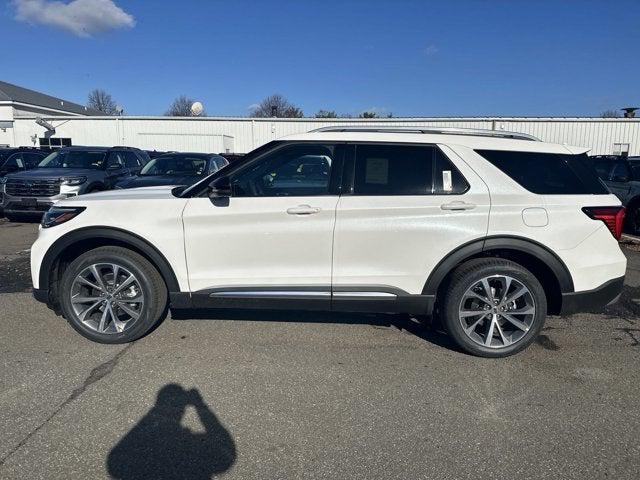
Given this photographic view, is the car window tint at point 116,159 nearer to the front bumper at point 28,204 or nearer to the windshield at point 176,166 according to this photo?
the front bumper at point 28,204

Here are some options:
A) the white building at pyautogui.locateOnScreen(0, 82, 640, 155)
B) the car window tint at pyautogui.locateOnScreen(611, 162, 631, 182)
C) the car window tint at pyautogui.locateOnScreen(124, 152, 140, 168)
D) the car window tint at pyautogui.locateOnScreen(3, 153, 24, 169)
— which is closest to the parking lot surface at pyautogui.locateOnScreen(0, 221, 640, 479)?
the car window tint at pyautogui.locateOnScreen(611, 162, 631, 182)

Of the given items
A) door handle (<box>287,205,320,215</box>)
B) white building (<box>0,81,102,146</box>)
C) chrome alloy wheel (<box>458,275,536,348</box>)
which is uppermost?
white building (<box>0,81,102,146</box>)

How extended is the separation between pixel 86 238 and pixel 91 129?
1250 inches

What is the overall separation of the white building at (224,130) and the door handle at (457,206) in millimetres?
24976

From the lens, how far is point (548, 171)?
12.1 feet

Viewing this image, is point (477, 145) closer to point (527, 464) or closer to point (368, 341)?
point (368, 341)

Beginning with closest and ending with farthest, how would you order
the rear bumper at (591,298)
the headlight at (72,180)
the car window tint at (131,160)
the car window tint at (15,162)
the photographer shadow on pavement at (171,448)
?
1. the photographer shadow on pavement at (171,448)
2. the rear bumper at (591,298)
3. the headlight at (72,180)
4. the car window tint at (131,160)
5. the car window tint at (15,162)

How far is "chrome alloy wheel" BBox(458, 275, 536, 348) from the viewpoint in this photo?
3.69 meters

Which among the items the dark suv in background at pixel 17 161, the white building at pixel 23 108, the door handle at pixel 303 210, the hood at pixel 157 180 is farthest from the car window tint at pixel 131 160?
the white building at pixel 23 108

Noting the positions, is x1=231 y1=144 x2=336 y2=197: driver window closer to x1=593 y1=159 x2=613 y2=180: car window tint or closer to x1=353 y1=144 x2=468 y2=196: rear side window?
x1=353 y1=144 x2=468 y2=196: rear side window

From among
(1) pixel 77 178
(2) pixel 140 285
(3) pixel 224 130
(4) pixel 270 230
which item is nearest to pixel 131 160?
(1) pixel 77 178

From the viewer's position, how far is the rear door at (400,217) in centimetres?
359

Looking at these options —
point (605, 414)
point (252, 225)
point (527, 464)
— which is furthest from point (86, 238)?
point (605, 414)

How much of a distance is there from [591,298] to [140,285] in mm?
3765
